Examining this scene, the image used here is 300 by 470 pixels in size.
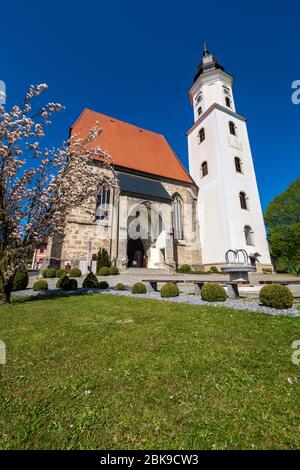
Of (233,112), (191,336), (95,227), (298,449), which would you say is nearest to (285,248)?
(233,112)

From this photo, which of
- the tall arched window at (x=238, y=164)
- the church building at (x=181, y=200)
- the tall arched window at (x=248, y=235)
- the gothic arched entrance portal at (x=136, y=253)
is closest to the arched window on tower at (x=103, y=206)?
the church building at (x=181, y=200)

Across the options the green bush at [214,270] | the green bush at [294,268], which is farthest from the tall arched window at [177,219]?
the green bush at [294,268]

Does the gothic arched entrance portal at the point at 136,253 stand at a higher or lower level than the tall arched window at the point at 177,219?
lower

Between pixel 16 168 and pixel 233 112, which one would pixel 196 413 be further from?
pixel 233 112

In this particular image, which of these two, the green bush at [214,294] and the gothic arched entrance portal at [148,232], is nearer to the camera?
the green bush at [214,294]

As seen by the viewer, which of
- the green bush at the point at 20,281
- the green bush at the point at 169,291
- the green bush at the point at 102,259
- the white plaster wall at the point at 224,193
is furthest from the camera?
the white plaster wall at the point at 224,193

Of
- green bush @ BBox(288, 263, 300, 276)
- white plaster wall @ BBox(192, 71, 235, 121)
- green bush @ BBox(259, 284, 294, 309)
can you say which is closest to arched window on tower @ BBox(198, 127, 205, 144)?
white plaster wall @ BBox(192, 71, 235, 121)

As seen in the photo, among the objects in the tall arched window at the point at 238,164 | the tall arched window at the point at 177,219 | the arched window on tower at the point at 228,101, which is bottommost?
the tall arched window at the point at 177,219

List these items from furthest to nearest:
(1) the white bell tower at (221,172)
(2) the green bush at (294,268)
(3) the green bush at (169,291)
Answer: (2) the green bush at (294,268), (1) the white bell tower at (221,172), (3) the green bush at (169,291)

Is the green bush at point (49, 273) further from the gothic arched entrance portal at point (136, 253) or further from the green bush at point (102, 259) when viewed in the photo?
the gothic arched entrance portal at point (136, 253)

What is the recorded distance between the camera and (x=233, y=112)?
2514 cm

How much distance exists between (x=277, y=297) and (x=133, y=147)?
2327cm

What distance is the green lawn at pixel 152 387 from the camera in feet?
5.67

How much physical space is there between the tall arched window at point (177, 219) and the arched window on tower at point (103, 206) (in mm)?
7405
